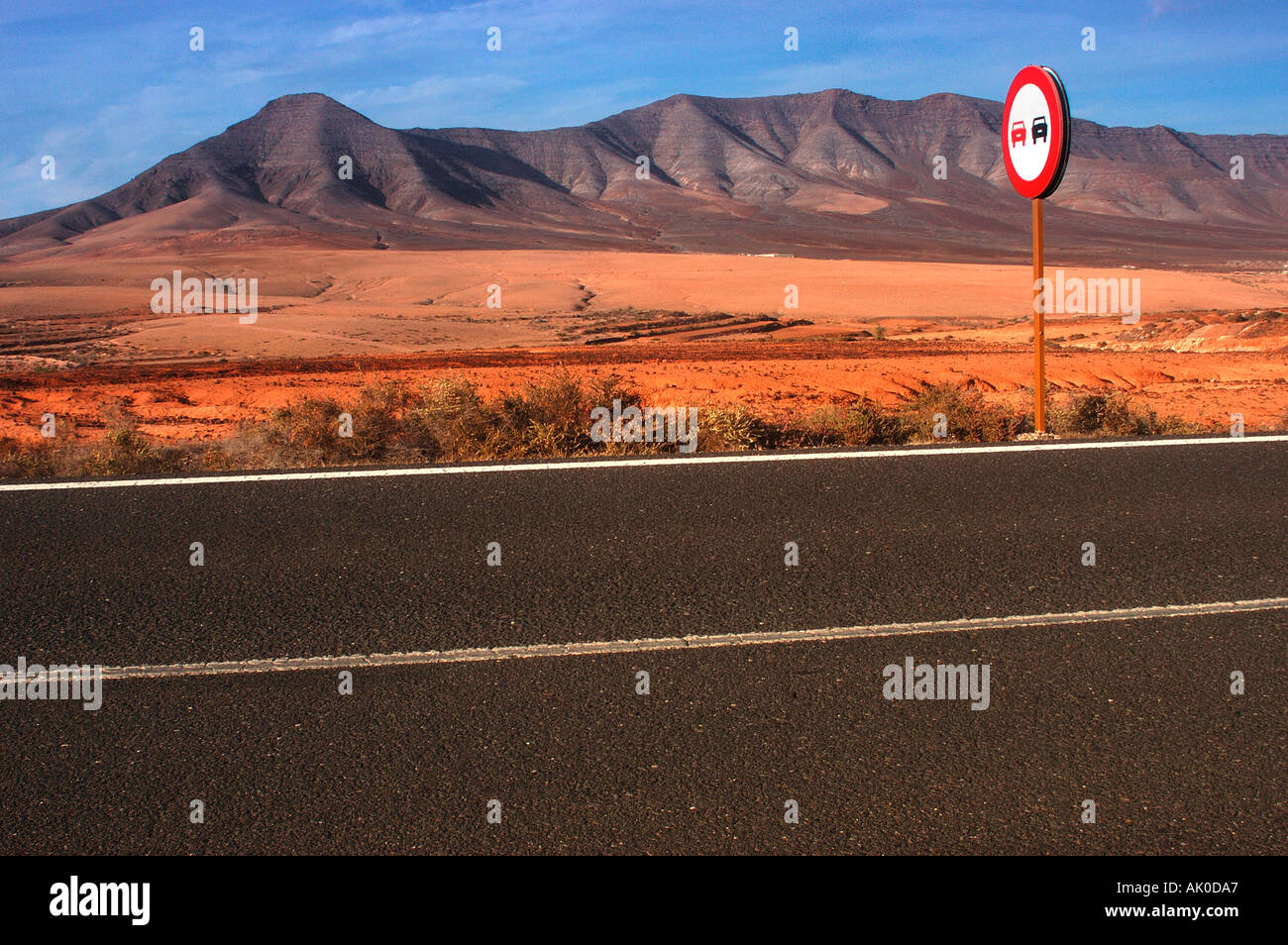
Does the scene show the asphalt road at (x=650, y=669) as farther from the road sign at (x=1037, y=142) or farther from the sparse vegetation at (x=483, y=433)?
the road sign at (x=1037, y=142)

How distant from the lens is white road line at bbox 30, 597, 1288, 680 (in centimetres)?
379

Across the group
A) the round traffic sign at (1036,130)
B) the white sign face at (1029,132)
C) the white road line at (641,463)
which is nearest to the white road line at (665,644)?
the white road line at (641,463)

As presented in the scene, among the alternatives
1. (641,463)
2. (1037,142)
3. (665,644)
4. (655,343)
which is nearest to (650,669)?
(665,644)

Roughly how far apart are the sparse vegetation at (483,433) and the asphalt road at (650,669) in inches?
66.7

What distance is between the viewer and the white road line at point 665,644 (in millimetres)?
3789

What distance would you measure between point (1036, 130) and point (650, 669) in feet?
19.7

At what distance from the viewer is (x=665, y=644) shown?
13.0 ft

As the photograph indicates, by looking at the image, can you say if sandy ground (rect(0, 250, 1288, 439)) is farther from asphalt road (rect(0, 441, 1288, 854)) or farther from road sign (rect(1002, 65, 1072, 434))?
asphalt road (rect(0, 441, 1288, 854))

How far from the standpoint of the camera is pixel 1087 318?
103ft

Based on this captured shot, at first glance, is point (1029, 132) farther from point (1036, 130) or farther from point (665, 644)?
point (665, 644)

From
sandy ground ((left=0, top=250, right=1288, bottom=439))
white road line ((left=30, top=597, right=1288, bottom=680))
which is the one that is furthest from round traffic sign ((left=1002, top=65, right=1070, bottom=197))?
sandy ground ((left=0, top=250, right=1288, bottom=439))

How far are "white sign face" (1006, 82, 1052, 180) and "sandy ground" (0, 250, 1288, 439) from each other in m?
4.46

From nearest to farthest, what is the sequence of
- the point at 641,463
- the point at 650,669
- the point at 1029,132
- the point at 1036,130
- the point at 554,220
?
the point at 650,669 < the point at 641,463 < the point at 1036,130 < the point at 1029,132 < the point at 554,220
